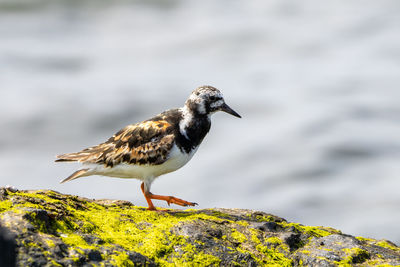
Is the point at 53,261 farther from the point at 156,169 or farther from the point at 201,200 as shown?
the point at 201,200

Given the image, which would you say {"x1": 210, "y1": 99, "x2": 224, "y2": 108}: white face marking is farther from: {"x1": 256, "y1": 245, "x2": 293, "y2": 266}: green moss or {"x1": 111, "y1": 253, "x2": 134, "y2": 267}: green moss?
{"x1": 111, "y1": 253, "x2": 134, "y2": 267}: green moss

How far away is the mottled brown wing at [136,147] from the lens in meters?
6.92

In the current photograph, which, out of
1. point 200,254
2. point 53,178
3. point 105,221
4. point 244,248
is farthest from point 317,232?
point 53,178

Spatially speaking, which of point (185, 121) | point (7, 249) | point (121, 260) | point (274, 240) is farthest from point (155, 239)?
point (185, 121)

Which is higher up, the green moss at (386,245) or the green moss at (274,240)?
the green moss at (386,245)

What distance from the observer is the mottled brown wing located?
6.92 metres

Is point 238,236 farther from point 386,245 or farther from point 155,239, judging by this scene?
point 386,245

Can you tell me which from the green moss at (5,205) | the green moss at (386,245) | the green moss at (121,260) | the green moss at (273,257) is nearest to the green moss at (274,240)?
the green moss at (273,257)

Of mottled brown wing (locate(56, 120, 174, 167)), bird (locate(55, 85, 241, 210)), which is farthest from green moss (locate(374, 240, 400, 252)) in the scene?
mottled brown wing (locate(56, 120, 174, 167))

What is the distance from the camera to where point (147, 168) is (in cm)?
698

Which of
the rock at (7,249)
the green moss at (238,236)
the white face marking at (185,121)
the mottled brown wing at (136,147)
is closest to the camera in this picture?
the rock at (7,249)

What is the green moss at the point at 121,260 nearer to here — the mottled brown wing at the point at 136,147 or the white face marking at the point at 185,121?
the mottled brown wing at the point at 136,147

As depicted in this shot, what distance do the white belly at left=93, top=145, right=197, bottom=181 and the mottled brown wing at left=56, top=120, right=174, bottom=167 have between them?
0.06 m

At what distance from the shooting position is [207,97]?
7.41 m
